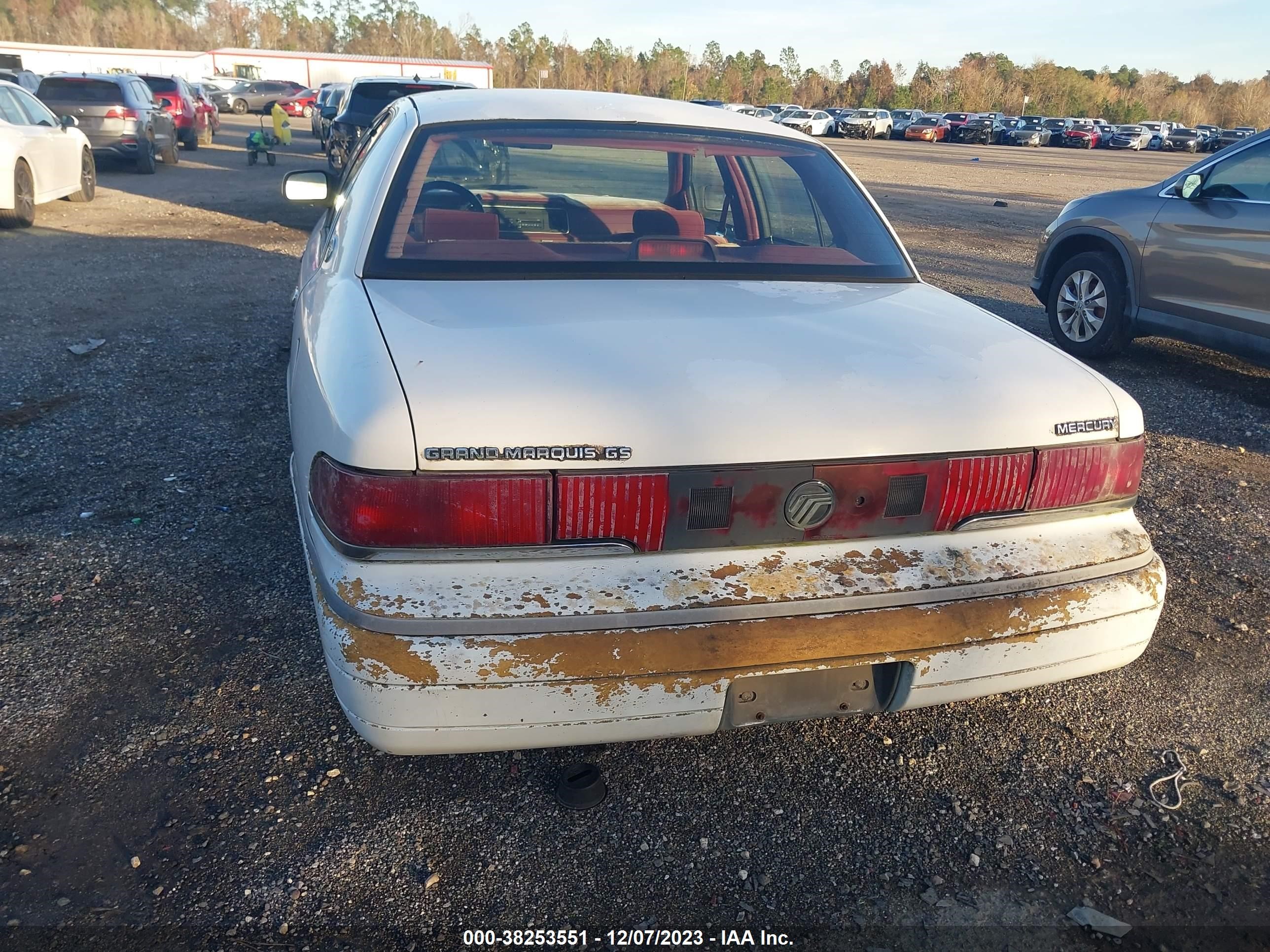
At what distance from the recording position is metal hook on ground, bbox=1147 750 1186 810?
2.48 meters

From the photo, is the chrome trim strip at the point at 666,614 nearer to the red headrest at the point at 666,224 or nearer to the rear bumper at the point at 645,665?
the rear bumper at the point at 645,665

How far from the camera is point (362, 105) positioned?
13.4 metres

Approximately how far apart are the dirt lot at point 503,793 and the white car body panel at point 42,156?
25.4 ft

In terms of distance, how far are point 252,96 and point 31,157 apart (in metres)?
41.4

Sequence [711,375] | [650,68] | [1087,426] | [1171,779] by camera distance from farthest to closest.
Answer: [650,68]
[1171,779]
[1087,426]
[711,375]

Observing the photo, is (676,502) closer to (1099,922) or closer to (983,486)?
(983,486)

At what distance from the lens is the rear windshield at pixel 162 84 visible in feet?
72.3

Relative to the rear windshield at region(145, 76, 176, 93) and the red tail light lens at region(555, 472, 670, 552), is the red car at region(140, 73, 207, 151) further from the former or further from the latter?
the red tail light lens at region(555, 472, 670, 552)

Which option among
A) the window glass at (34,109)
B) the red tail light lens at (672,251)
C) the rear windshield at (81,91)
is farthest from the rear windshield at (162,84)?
the red tail light lens at (672,251)

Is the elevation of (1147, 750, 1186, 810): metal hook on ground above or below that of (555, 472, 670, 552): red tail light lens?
below

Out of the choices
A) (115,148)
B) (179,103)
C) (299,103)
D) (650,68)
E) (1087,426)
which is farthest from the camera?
(650,68)

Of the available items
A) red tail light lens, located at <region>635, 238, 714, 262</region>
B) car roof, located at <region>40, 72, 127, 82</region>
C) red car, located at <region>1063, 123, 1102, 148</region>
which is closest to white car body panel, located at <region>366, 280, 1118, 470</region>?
red tail light lens, located at <region>635, 238, 714, 262</region>

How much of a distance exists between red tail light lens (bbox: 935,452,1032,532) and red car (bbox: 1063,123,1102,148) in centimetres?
5494

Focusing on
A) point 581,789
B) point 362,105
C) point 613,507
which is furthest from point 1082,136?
point 613,507
